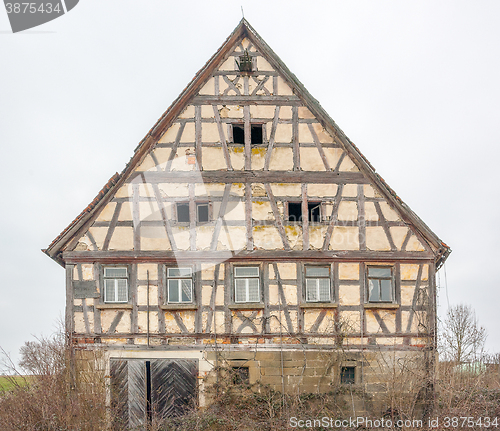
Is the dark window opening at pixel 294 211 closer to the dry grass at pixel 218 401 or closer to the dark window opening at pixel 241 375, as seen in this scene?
the dark window opening at pixel 241 375

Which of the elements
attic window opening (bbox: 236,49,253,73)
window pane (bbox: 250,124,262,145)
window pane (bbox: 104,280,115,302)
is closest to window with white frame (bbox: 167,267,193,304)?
window pane (bbox: 104,280,115,302)

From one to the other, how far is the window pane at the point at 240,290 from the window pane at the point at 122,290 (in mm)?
2759

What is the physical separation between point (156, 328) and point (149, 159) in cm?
429

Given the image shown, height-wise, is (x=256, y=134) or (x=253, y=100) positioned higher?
(x=253, y=100)

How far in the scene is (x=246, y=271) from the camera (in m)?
12.4

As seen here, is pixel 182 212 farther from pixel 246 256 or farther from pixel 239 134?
pixel 239 134

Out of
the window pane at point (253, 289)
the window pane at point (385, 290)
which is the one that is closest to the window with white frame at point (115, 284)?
the window pane at point (253, 289)

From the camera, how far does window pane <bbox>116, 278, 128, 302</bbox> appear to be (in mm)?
12125

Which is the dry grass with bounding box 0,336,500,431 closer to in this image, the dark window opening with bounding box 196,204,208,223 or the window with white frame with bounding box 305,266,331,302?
the window with white frame with bounding box 305,266,331,302

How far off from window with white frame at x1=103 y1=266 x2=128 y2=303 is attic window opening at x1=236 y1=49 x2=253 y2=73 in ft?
19.9

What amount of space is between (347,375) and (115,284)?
6272 millimetres

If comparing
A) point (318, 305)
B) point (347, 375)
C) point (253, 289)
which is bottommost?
point (347, 375)

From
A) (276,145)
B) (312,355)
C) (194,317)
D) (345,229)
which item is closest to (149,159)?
(276,145)

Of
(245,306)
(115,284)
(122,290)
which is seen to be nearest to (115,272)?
(115,284)
